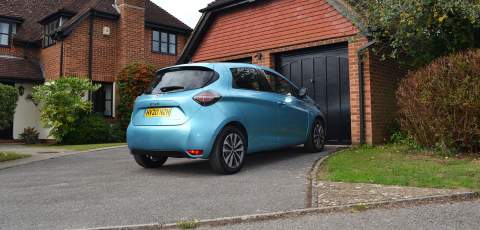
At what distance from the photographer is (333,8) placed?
10328 millimetres

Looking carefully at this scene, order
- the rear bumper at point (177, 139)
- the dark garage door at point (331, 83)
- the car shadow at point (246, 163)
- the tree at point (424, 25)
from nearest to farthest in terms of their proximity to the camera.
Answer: the rear bumper at point (177, 139), the car shadow at point (246, 163), the tree at point (424, 25), the dark garage door at point (331, 83)

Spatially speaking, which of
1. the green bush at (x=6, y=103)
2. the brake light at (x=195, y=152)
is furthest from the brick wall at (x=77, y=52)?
the brake light at (x=195, y=152)

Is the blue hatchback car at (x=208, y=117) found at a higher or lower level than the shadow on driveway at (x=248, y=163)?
higher

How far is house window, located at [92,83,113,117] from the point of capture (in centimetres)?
1878

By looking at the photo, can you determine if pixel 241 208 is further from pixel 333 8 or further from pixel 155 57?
pixel 155 57

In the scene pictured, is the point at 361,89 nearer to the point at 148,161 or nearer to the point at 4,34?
the point at 148,161

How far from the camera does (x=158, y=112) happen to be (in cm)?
616

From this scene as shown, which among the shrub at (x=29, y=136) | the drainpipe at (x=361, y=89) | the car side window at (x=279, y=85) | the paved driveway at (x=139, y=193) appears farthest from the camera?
the shrub at (x=29, y=136)

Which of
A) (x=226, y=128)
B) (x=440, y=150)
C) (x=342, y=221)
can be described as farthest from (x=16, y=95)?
(x=440, y=150)

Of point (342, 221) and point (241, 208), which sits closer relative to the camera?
point (342, 221)

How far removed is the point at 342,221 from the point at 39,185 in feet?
13.8

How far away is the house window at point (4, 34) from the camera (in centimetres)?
1903

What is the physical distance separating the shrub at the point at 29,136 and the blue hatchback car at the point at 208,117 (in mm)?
12270

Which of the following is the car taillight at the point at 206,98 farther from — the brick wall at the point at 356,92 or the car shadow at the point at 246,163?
the brick wall at the point at 356,92
